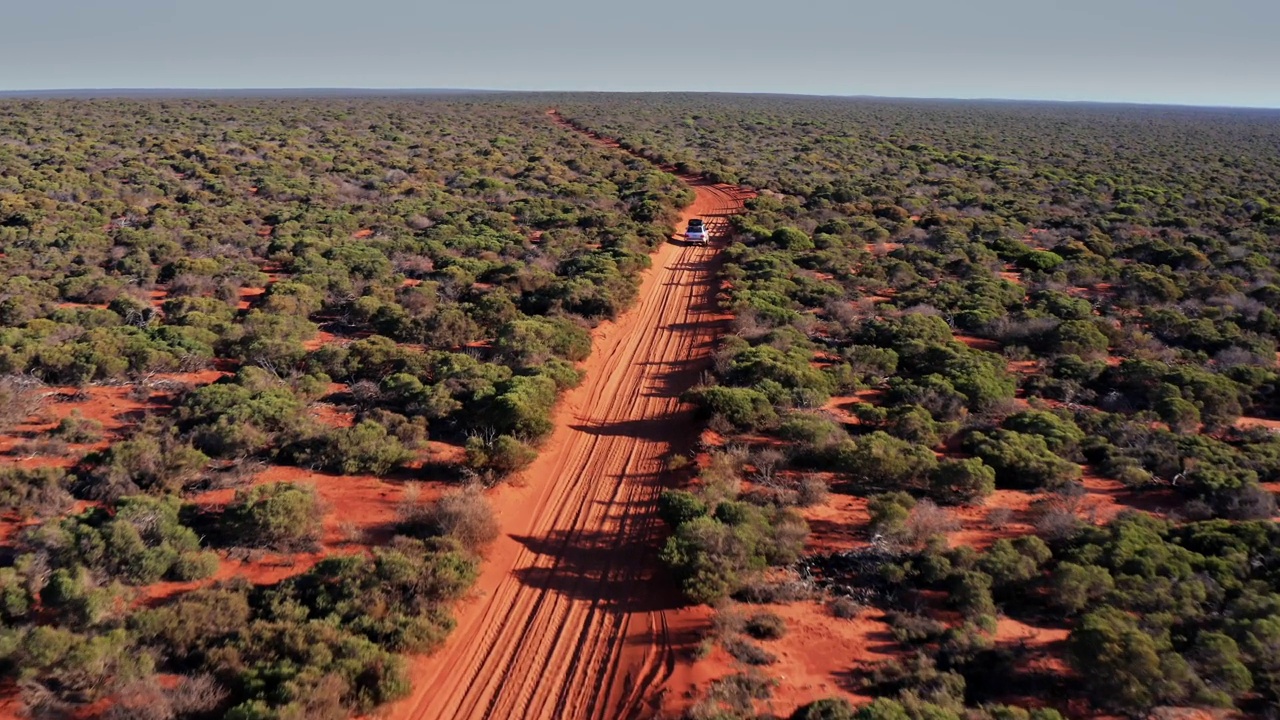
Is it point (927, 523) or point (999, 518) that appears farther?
point (999, 518)

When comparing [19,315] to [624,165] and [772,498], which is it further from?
[624,165]

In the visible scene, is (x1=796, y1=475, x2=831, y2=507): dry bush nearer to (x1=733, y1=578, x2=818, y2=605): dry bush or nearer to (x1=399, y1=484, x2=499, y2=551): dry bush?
(x1=733, y1=578, x2=818, y2=605): dry bush

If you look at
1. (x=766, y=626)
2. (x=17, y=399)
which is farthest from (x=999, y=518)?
(x=17, y=399)

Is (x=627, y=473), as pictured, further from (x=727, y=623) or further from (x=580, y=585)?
(x=727, y=623)

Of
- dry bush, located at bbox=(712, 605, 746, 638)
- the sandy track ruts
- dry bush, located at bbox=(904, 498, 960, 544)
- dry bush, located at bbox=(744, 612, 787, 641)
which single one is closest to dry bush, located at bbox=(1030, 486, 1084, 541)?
dry bush, located at bbox=(904, 498, 960, 544)

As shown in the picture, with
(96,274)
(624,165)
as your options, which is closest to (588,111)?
(624,165)

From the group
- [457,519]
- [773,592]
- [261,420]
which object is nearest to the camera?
[773,592]
